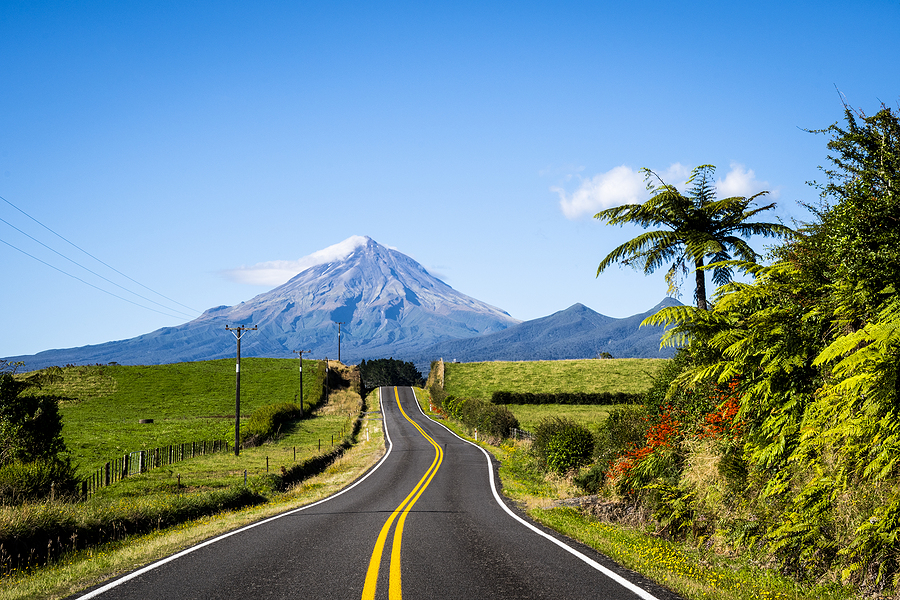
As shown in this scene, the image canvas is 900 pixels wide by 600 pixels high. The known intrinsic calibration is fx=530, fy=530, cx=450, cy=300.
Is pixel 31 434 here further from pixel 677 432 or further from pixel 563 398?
pixel 563 398

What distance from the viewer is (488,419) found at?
45.5 metres

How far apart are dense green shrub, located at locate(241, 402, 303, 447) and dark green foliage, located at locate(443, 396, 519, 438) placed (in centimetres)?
1919

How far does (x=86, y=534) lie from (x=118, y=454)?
30.4 metres

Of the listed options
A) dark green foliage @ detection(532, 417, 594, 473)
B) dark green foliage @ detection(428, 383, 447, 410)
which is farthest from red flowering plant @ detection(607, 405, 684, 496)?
dark green foliage @ detection(428, 383, 447, 410)

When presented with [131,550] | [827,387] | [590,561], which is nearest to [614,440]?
[590,561]

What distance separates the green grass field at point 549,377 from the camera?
78.2 meters

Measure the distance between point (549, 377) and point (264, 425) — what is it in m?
49.7

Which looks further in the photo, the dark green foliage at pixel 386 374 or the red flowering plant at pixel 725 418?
the dark green foliage at pixel 386 374

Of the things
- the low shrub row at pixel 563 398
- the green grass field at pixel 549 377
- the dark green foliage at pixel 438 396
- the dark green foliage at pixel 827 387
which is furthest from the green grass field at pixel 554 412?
the dark green foliage at pixel 827 387

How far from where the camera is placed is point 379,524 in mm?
12484

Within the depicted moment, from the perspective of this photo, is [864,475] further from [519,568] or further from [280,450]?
[280,450]

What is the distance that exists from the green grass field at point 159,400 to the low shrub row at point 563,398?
93.2 ft

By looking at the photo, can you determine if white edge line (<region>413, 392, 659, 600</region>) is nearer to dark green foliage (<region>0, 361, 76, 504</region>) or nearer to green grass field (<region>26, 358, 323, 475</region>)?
dark green foliage (<region>0, 361, 76, 504</region>)

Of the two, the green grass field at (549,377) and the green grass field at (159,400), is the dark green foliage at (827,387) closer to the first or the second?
the green grass field at (159,400)
